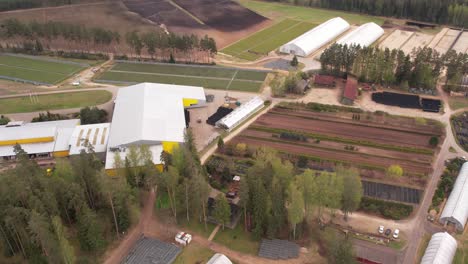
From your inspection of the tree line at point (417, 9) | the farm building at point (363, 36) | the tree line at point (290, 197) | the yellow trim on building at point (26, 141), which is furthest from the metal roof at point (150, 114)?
the tree line at point (417, 9)

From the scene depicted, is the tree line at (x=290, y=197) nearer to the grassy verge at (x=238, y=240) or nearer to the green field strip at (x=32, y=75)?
the grassy verge at (x=238, y=240)

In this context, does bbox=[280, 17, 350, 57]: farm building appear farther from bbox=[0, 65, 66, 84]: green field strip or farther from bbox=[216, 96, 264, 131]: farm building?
bbox=[0, 65, 66, 84]: green field strip

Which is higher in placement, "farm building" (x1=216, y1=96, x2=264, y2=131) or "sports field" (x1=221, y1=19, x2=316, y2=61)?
"sports field" (x1=221, y1=19, x2=316, y2=61)

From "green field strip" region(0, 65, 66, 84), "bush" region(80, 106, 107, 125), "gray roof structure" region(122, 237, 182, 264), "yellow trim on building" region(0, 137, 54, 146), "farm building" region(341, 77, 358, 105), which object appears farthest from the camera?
"green field strip" region(0, 65, 66, 84)

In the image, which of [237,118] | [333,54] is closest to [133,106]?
[237,118]

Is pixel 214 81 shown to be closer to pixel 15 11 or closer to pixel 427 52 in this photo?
pixel 427 52

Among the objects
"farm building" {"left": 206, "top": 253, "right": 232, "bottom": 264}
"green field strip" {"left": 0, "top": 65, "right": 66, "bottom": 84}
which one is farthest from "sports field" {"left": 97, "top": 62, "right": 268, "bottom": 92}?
"farm building" {"left": 206, "top": 253, "right": 232, "bottom": 264}
